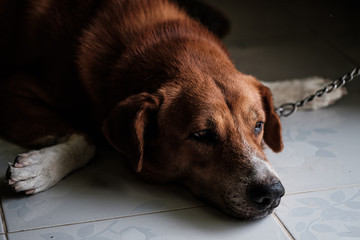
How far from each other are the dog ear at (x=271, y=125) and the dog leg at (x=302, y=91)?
0.51m

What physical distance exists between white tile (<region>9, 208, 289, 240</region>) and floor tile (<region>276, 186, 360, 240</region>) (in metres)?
0.08

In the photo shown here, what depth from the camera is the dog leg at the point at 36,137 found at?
2123 millimetres

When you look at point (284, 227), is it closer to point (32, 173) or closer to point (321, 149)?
A: point (321, 149)

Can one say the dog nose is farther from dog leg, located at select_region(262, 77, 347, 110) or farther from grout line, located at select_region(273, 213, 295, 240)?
dog leg, located at select_region(262, 77, 347, 110)

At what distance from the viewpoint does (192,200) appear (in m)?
2.16

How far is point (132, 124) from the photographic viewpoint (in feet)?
6.70

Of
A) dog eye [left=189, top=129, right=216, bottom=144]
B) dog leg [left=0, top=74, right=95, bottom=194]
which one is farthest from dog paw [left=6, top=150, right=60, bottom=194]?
dog eye [left=189, top=129, right=216, bottom=144]

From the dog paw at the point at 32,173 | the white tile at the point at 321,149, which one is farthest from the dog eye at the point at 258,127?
the dog paw at the point at 32,173

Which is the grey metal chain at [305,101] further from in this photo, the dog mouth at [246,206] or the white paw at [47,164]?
the white paw at [47,164]

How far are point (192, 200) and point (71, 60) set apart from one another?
2.99ft

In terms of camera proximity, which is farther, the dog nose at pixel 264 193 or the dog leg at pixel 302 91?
the dog leg at pixel 302 91

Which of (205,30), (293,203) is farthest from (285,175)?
(205,30)

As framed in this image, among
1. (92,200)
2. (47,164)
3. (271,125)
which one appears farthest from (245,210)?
(47,164)

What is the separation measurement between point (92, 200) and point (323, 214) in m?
0.97
